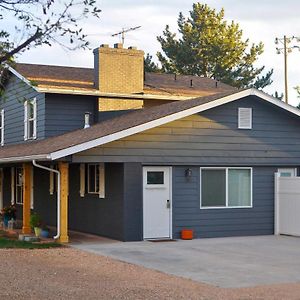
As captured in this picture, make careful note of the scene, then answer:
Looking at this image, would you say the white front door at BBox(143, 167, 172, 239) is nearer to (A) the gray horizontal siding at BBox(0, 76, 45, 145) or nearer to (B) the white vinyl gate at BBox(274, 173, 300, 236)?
(B) the white vinyl gate at BBox(274, 173, 300, 236)

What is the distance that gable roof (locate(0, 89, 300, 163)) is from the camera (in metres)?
17.2

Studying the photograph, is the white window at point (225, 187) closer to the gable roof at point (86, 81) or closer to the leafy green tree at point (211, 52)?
the gable roof at point (86, 81)

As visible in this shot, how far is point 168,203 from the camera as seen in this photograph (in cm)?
1908

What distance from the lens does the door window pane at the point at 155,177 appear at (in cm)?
1895

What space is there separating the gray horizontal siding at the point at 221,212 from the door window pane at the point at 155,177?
368 millimetres

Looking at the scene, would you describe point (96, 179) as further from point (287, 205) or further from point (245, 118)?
point (287, 205)

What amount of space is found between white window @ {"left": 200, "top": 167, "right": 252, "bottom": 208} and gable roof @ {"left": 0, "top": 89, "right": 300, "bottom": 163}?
1991mm

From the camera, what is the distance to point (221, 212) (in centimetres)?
1983

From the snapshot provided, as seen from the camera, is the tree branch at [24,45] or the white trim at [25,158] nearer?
the tree branch at [24,45]

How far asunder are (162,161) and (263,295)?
28.3 ft

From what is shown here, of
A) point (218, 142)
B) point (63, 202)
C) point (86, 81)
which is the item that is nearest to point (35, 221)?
point (63, 202)

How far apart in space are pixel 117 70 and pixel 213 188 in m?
6.19

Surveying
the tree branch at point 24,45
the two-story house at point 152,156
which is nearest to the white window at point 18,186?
the two-story house at point 152,156

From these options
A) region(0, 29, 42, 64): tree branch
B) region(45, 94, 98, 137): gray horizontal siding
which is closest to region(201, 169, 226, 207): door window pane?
region(45, 94, 98, 137): gray horizontal siding
